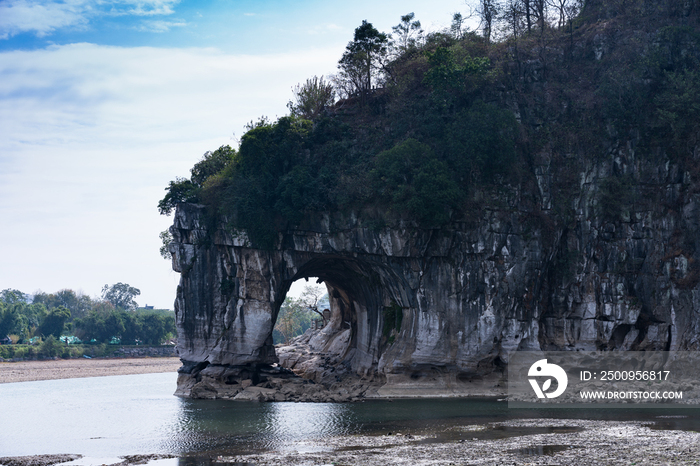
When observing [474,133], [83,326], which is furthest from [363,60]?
[83,326]

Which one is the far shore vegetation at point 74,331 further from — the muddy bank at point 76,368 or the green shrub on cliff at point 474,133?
the green shrub on cliff at point 474,133

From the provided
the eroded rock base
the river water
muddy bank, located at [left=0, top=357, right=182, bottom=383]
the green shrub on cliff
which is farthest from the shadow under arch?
muddy bank, located at [left=0, top=357, right=182, bottom=383]

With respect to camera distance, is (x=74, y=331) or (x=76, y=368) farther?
(x=74, y=331)

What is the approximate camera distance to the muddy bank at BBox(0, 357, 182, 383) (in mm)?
53787

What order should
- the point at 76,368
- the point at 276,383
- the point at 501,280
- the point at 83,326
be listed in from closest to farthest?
the point at 501,280 → the point at 276,383 → the point at 76,368 → the point at 83,326

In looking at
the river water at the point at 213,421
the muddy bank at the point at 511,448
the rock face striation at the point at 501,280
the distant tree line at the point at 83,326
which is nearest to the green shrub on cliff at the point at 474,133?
the rock face striation at the point at 501,280

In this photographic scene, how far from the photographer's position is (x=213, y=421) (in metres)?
25.2

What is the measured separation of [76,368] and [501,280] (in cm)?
4389

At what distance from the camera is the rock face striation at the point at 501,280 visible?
32.6 m

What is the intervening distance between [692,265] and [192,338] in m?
26.2

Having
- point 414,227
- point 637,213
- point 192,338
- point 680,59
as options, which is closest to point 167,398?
point 192,338

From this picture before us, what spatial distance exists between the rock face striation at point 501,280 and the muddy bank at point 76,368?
24398mm

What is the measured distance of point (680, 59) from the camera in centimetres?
3388

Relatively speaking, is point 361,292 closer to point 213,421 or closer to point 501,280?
point 501,280
